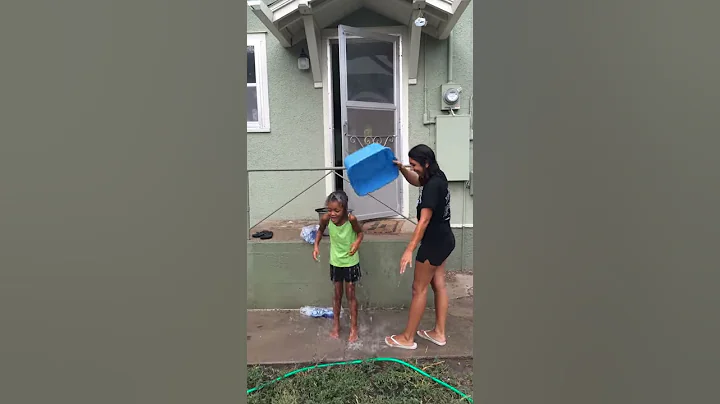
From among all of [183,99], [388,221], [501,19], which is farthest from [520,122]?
[388,221]

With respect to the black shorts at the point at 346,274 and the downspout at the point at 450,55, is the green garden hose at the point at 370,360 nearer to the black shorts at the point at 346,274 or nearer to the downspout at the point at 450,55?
the black shorts at the point at 346,274

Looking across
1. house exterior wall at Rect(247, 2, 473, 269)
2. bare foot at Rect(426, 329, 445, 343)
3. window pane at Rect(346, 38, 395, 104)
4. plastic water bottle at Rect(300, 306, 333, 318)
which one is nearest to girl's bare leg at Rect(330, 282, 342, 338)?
plastic water bottle at Rect(300, 306, 333, 318)

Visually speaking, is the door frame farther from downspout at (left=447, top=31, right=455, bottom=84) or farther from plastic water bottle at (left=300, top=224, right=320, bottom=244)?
plastic water bottle at (left=300, top=224, right=320, bottom=244)

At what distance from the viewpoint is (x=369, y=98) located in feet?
15.9

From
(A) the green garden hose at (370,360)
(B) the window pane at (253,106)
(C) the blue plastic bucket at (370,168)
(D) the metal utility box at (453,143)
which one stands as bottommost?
(A) the green garden hose at (370,360)

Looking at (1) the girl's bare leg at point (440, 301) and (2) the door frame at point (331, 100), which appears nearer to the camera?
(1) the girl's bare leg at point (440, 301)

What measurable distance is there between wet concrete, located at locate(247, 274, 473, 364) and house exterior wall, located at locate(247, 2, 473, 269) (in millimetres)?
1365

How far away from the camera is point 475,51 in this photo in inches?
63.7

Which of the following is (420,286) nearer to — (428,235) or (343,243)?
(428,235)

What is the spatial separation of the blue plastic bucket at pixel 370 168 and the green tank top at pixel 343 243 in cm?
35

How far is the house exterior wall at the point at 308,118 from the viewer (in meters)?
5.07

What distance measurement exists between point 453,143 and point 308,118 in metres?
1.72

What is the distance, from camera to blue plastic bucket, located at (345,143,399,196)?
338cm

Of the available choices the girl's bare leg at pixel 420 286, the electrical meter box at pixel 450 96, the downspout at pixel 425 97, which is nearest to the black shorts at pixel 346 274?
the girl's bare leg at pixel 420 286
